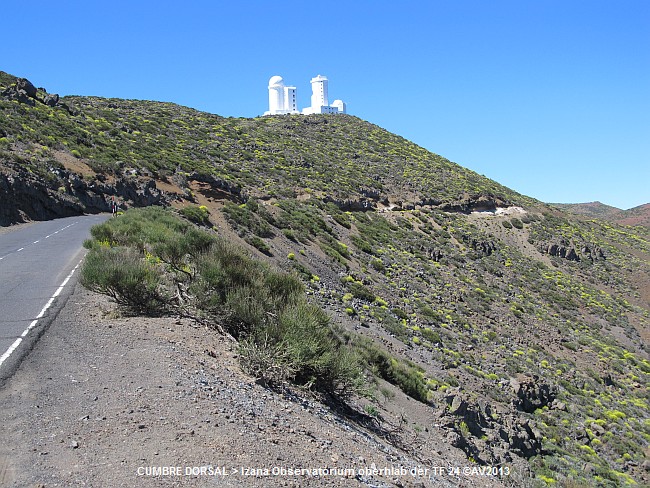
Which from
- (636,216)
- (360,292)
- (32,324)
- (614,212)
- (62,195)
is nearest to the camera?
(32,324)

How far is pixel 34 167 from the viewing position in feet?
90.2

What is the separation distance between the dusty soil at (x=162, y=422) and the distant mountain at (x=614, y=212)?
10048 cm

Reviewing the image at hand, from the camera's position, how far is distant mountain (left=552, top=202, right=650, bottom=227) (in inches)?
3834

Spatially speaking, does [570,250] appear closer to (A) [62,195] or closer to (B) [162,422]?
(A) [62,195]

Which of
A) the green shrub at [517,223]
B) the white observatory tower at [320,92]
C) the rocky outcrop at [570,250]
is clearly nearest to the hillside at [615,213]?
the white observatory tower at [320,92]

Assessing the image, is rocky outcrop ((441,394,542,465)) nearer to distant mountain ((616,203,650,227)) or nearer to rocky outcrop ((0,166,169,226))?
rocky outcrop ((0,166,169,226))

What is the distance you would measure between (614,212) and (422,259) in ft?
322

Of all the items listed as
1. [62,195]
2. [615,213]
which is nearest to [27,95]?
[62,195]

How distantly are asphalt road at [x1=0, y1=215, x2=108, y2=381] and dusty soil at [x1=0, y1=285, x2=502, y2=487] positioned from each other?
0.31 m

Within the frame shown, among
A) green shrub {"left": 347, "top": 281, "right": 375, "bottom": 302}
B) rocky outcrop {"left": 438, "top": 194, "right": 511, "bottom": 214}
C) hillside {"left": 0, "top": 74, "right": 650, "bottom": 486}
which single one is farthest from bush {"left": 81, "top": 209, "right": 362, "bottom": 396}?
rocky outcrop {"left": 438, "top": 194, "right": 511, "bottom": 214}

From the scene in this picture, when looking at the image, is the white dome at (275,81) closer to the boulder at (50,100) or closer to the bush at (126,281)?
the boulder at (50,100)

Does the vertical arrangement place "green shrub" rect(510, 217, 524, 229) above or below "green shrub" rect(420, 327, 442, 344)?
above

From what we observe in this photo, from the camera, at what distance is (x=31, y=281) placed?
11414mm

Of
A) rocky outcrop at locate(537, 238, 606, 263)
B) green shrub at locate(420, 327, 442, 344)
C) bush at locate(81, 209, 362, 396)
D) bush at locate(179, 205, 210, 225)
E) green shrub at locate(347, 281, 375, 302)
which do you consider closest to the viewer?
bush at locate(81, 209, 362, 396)
